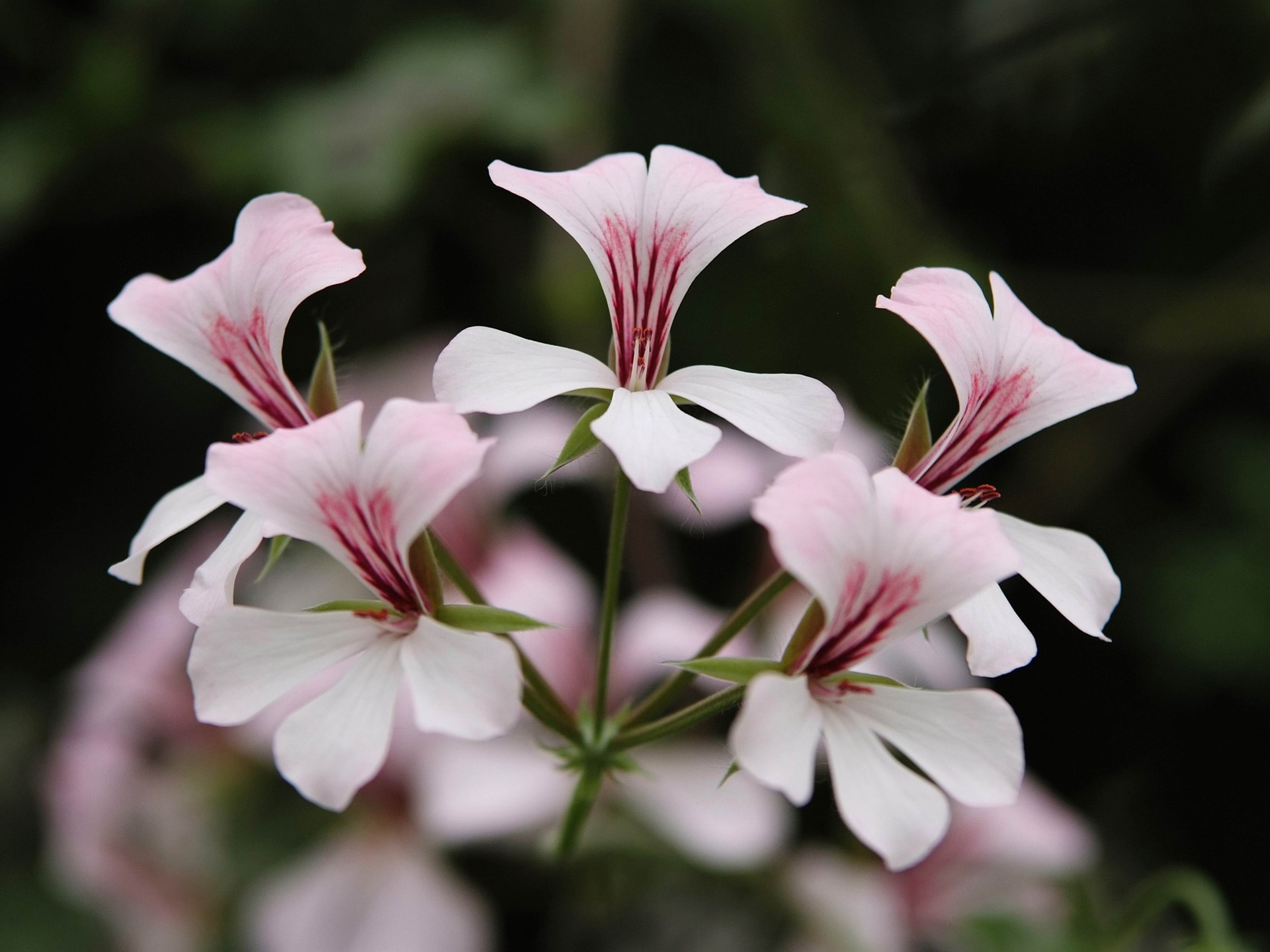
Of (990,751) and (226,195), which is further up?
(990,751)

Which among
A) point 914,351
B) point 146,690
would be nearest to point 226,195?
point 146,690

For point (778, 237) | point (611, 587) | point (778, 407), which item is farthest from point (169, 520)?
point (778, 237)

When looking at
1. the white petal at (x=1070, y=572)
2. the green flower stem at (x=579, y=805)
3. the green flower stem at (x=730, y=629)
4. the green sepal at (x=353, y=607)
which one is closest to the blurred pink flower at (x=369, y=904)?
the green flower stem at (x=579, y=805)

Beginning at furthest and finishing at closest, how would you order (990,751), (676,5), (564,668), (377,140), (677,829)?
1. (676,5)
2. (377,140)
3. (564,668)
4. (677,829)
5. (990,751)

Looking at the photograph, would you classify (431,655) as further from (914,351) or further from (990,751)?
(914,351)

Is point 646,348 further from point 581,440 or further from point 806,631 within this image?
point 806,631

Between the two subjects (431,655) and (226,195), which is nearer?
(431,655)

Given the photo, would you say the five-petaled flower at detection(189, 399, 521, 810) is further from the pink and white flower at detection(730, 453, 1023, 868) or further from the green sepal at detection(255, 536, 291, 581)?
the pink and white flower at detection(730, 453, 1023, 868)

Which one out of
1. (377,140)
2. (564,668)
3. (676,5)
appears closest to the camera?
(564,668)

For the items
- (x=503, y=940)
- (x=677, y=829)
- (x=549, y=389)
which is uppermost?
(x=549, y=389)
